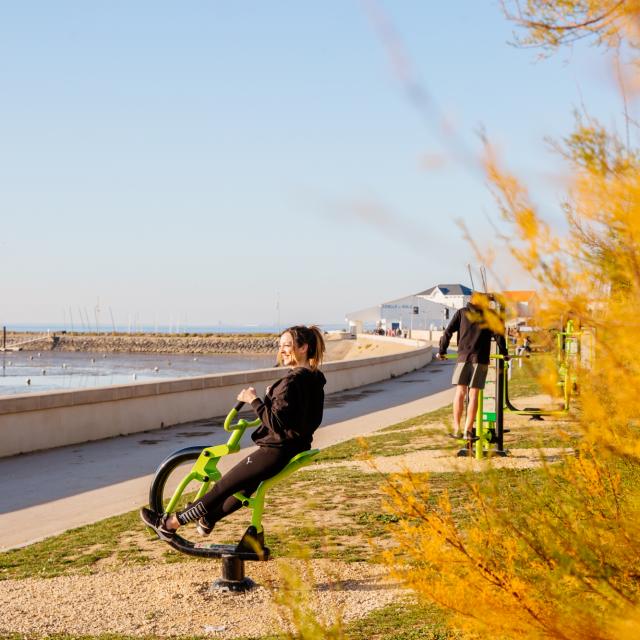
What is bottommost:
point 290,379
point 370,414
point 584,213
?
point 370,414

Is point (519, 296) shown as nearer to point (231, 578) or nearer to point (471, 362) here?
point (231, 578)

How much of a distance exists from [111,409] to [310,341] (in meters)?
9.17

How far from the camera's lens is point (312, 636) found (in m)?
3.15

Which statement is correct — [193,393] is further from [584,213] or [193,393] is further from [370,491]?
[584,213]

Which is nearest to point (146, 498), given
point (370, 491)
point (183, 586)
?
point (370, 491)

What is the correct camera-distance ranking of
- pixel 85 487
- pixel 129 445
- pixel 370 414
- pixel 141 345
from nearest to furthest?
pixel 85 487
pixel 129 445
pixel 370 414
pixel 141 345

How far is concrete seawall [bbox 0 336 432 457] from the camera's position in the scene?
41.0 feet

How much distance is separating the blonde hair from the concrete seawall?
290 inches

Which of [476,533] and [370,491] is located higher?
[476,533]

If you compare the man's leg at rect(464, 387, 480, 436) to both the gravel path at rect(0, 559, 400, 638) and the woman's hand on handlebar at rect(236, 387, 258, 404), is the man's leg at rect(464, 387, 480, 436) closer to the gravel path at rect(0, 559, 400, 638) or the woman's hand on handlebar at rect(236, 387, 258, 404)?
the gravel path at rect(0, 559, 400, 638)

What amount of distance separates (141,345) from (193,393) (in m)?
146

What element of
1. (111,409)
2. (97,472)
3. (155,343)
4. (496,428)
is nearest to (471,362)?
(496,428)

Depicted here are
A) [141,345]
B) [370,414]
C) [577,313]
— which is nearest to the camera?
[577,313]

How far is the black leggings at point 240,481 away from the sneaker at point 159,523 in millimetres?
287
